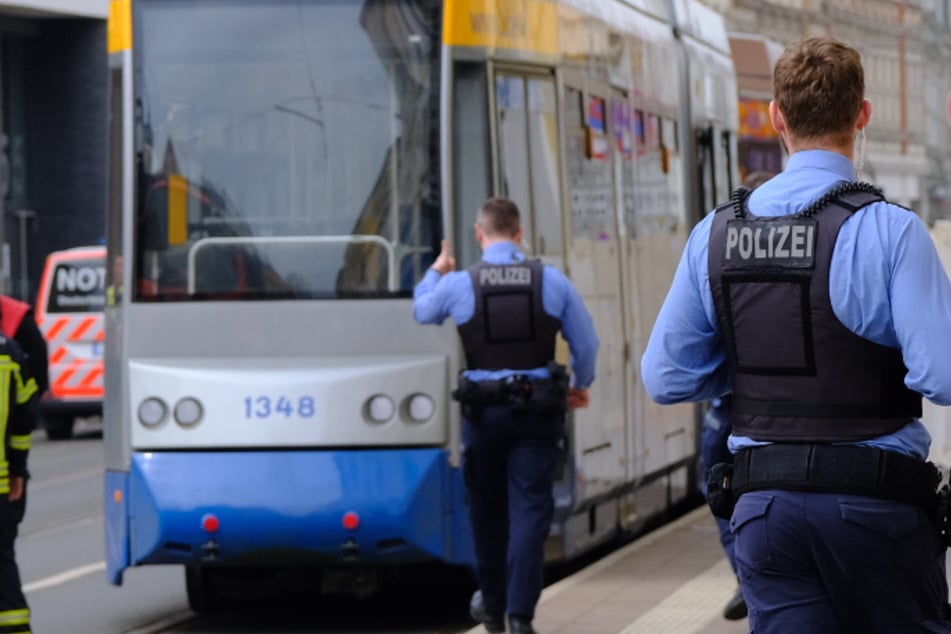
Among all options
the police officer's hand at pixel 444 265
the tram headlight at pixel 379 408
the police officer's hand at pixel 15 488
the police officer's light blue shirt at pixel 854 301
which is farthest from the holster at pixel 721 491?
the tram headlight at pixel 379 408

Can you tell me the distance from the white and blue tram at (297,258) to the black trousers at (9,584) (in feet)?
3.89

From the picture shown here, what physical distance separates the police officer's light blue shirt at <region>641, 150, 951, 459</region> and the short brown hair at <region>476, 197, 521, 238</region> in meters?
4.36

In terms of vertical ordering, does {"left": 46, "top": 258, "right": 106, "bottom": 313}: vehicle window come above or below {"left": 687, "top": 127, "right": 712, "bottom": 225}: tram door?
below

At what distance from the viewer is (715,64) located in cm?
1545

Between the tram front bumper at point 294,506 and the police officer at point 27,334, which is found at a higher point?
the police officer at point 27,334

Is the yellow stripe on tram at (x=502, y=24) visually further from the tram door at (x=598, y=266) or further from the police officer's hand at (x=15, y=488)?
the police officer's hand at (x=15, y=488)

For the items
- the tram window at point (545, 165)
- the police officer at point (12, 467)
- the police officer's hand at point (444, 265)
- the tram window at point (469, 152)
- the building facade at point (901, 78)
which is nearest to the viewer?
the police officer at point (12, 467)

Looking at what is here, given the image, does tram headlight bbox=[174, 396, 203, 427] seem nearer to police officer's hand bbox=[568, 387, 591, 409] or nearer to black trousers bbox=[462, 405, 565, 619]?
black trousers bbox=[462, 405, 565, 619]

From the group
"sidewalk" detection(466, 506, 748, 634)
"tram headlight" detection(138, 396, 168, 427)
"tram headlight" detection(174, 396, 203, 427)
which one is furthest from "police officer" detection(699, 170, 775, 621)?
"tram headlight" detection(138, 396, 168, 427)

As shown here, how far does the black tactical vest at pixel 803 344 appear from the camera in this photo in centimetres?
416

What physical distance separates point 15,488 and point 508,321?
197 centimetres

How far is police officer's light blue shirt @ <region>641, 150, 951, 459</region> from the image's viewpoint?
4.06 m

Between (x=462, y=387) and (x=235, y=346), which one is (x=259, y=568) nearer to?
(x=235, y=346)

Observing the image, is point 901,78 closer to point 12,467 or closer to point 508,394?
point 508,394
